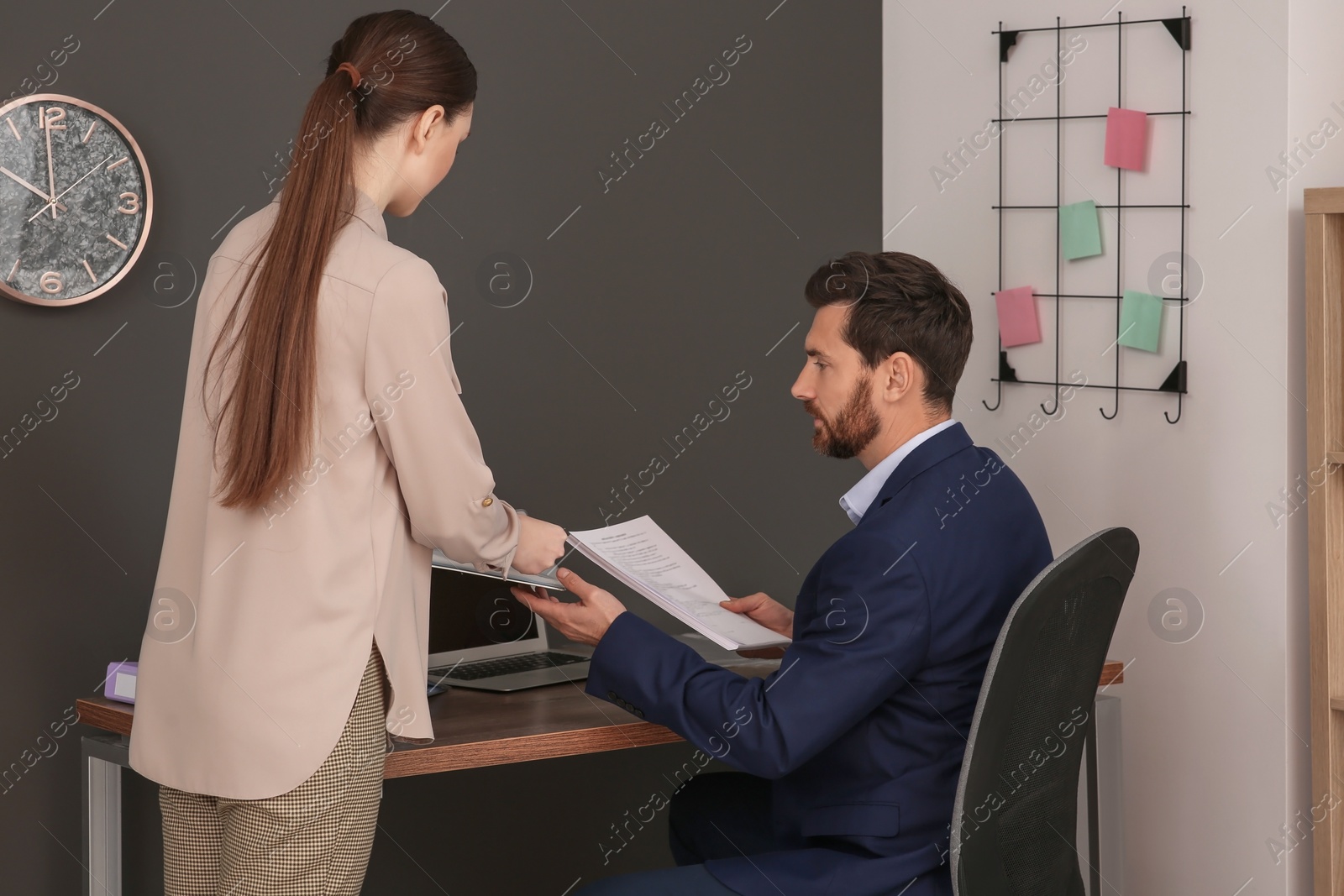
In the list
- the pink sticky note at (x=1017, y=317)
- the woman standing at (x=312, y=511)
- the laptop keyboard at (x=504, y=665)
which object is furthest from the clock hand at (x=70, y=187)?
the pink sticky note at (x=1017, y=317)

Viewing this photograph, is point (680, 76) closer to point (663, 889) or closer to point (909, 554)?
point (909, 554)

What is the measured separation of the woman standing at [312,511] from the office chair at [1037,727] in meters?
0.61

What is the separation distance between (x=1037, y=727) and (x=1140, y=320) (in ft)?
4.19

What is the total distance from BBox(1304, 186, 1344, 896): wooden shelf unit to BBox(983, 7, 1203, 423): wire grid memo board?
32 cm

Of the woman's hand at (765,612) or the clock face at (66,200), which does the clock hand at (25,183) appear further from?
the woman's hand at (765,612)

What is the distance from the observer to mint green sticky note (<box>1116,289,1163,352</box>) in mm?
2559

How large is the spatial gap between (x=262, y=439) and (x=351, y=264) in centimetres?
20

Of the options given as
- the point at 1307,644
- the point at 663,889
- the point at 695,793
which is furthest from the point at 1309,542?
the point at 663,889

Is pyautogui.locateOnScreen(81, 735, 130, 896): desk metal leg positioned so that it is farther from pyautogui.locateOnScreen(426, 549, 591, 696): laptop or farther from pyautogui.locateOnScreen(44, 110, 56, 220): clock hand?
pyautogui.locateOnScreen(44, 110, 56, 220): clock hand

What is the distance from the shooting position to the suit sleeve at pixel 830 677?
1546 mm

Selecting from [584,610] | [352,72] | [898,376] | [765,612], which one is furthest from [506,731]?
[352,72]

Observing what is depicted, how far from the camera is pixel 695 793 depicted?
6.88 feet

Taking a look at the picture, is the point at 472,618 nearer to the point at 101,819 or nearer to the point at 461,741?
the point at 461,741

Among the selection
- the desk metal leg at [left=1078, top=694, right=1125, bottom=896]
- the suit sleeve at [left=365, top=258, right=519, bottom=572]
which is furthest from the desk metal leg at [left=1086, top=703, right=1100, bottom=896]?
the suit sleeve at [left=365, top=258, right=519, bottom=572]
